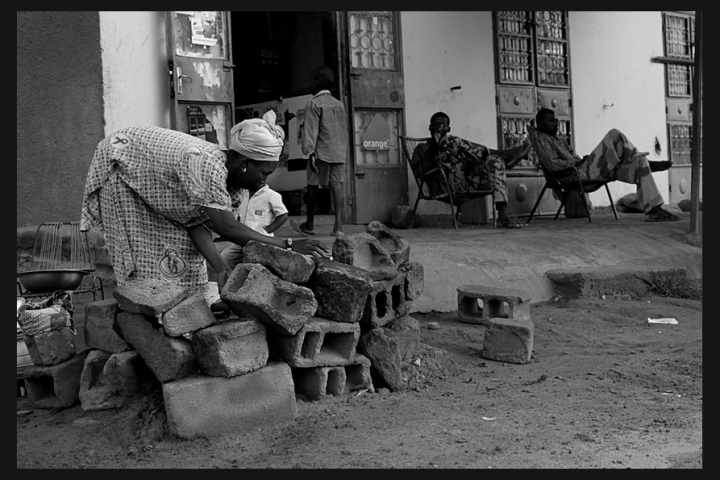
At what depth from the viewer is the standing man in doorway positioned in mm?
7660

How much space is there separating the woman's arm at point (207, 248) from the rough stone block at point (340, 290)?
1.40ft

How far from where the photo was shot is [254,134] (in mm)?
3547

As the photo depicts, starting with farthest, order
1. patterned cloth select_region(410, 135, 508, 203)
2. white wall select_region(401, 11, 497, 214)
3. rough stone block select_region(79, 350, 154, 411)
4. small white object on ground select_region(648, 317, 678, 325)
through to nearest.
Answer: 1. white wall select_region(401, 11, 497, 214)
2. patterned cloth select_region(410, 135, 508, 203)
3. small white object on ground select_region(648, 317, 678, 325)
4. rough stone block select_region(79, 350, 154, 411)

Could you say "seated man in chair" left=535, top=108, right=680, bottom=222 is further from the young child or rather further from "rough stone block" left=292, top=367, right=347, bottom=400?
"rough stone block" left=292, top=367, right=347, bottom=400

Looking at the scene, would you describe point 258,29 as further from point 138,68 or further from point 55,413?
point 55,413

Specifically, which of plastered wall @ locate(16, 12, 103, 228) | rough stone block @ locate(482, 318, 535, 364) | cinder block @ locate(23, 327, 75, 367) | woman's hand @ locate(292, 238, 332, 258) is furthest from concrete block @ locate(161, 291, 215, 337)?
plastered wall @ locate(16, 12, 103, 228)

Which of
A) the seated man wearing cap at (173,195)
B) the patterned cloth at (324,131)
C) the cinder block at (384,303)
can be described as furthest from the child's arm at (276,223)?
the patterned cloth at (324,131)

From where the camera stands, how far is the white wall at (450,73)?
31.9 feet

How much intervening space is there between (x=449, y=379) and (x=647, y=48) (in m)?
9.80

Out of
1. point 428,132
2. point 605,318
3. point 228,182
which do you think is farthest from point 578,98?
point 228,182

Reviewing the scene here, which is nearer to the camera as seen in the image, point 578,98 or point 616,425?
point 616,425

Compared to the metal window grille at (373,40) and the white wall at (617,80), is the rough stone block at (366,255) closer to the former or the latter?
the metal window grille at (373,40)

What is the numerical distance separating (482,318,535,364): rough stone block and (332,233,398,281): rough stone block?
898 mm

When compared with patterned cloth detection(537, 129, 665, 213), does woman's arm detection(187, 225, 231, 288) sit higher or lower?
lower
